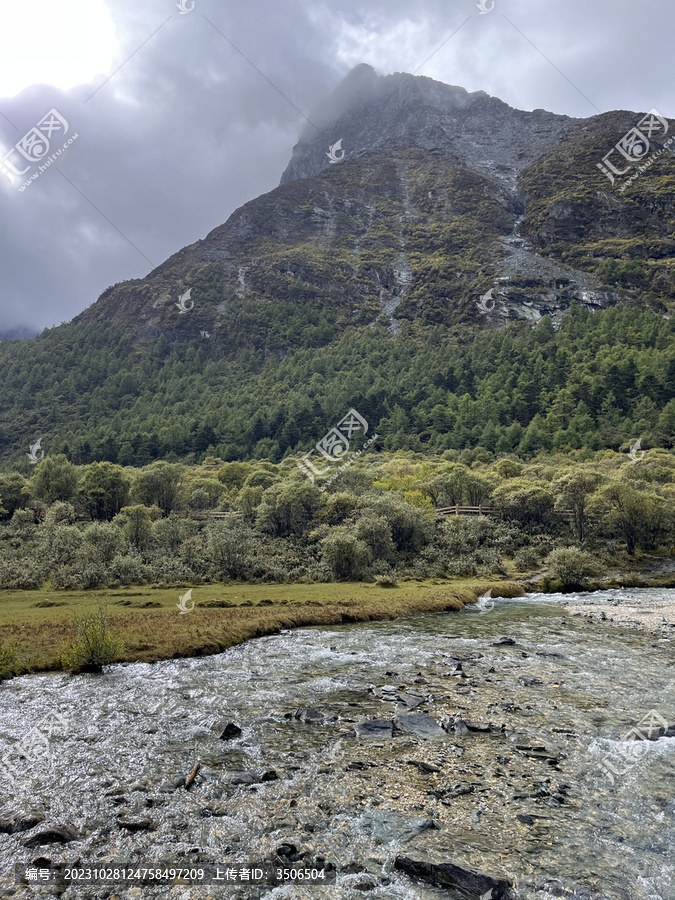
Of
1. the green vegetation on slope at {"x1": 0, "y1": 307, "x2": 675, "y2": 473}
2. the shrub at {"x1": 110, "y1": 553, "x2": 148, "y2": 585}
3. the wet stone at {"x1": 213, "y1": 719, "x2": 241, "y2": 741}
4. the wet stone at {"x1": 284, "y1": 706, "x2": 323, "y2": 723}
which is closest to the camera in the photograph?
the wet stone at {"x1": 213, "y1": 719, "x2": 241, "y2": 741}

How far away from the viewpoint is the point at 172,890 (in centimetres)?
852

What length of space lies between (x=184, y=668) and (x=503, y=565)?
163 feet

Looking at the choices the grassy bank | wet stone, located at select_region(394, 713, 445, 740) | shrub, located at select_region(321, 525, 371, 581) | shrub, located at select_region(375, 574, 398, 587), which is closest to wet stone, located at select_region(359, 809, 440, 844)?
wet stone, located at select_region(394, 713, 445, 740)

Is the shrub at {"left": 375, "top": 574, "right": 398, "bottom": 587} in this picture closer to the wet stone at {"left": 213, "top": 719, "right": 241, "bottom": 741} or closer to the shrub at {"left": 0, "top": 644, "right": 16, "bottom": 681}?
the shrub at {"left": 0, "top": 644, "right": 16, "bottom": 681}

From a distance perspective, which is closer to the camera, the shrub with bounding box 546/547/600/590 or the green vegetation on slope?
the shrub with bounding box 546/547/600/590

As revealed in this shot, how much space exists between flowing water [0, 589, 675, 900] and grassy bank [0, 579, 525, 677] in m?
3.52

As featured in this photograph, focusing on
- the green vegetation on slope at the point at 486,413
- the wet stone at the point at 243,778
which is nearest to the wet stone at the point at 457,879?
the wet stone at the point at 243,778

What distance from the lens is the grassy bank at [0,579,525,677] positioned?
25.3 meters
